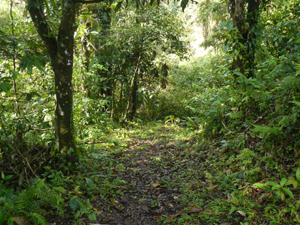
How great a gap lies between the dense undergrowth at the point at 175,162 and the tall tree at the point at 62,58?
0.85ft

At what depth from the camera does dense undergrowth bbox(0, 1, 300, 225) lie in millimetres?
2805

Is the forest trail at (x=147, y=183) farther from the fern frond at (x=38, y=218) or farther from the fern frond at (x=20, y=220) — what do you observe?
the fern frond at (x=20, y=220)

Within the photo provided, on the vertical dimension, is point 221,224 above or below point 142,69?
below

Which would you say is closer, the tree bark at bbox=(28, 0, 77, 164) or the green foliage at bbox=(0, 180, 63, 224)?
the green foliage at bbox=(0, 180, 63, 224)

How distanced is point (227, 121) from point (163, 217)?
9.38 feet

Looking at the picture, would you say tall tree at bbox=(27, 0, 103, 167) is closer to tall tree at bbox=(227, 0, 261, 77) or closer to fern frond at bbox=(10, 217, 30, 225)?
fern frond at bbox=(10, 217, 30, 225)

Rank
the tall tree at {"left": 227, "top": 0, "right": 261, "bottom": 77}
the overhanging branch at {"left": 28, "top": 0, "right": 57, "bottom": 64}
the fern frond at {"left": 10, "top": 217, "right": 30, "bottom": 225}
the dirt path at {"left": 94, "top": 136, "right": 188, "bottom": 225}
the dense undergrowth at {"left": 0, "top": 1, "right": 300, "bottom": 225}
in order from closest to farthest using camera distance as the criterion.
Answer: the fern frond at {"left": 10, "top": 217, "right": 30, "bottom": 225}
the dense undergrowth at {"left": 0, "top": 1, "right": 300, "bottom": 225}
the dirt path at {"left": 94, "top": 136, "right": 188, "bottom": 225}
the overhanging branch at {"left": 28, "top": 0, "right": 57, "bottom": 64}
the tall tree at {"left": 227, "top": 0, "right": 261, "bottom": 77}

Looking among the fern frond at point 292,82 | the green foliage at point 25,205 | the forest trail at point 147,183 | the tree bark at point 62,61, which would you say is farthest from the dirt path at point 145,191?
the fern frond at point 292,82

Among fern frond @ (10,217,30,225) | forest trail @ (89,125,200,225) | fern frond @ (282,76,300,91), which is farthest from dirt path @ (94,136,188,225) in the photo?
fern frond @ (282,76,300,91)

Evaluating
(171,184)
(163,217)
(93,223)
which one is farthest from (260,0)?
(93,223)

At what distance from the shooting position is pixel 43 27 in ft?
11.8

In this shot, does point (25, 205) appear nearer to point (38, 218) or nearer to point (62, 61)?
point (38, 218)

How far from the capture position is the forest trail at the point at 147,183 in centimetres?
315

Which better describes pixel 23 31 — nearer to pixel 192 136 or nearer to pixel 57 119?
pixel 57 119
